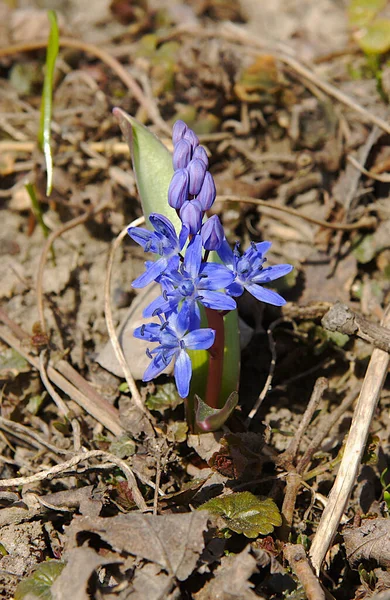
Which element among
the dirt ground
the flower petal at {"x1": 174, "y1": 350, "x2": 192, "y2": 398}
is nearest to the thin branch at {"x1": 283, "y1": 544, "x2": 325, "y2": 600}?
the dirt ground

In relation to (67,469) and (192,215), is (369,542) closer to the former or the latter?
(67,469)

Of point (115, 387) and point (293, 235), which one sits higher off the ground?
point (293, 235)

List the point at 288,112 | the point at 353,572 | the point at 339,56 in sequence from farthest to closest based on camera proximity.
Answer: the point at 339,56
the point at 288,112
the point at 353,572

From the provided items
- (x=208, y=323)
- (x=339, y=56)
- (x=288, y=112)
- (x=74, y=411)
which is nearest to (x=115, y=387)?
(x=74, y=411)

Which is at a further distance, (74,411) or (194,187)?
(74,411)

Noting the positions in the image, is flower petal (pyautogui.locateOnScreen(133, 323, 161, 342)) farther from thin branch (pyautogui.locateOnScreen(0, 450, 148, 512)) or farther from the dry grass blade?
the dry grass blade

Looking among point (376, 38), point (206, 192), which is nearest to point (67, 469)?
point (206, 192)

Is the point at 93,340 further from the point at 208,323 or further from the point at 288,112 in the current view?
the point at 288,112
